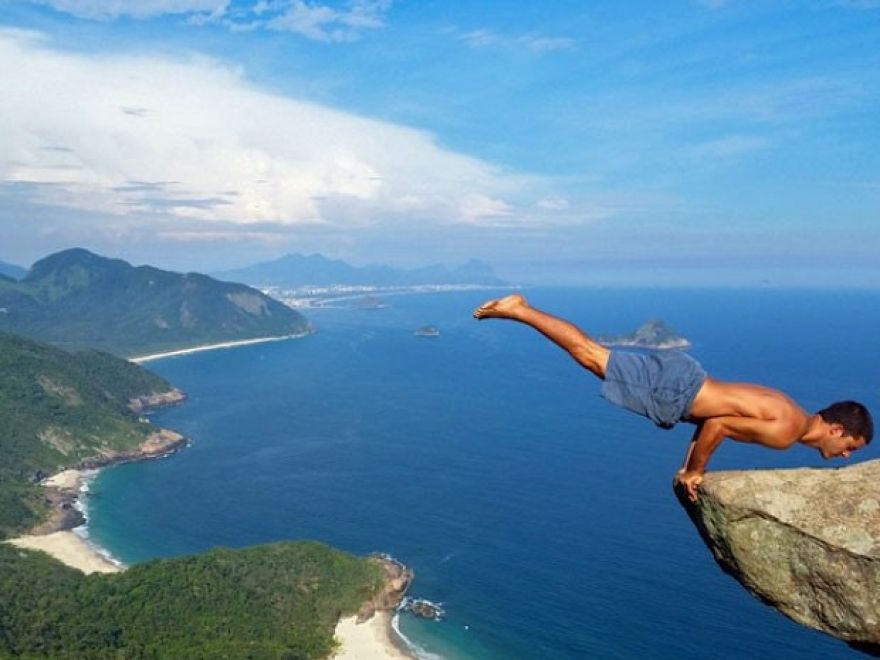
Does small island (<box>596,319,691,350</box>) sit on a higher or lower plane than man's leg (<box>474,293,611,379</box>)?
lower

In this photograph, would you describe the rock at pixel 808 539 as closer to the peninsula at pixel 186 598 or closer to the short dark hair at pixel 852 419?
the short dark hair at pixel 852 419

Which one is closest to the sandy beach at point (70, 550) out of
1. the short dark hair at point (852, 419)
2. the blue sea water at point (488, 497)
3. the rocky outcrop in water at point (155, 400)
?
the blue sea water at point (488, 497)

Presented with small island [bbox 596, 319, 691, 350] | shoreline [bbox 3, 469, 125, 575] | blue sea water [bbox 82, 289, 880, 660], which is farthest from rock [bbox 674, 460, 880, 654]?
small island [bbox 596, 319, 691, 350]

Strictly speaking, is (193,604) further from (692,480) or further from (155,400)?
(155,400)

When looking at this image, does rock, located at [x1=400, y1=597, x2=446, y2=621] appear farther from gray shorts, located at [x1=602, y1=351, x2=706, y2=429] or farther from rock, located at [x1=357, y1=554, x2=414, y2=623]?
gray shorts, located at [x1=602, y1=351, x2=706, y2=429]

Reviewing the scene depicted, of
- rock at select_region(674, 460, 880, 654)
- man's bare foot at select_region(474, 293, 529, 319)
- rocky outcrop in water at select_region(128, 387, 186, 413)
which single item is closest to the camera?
rock at select_region(674, 460, 880, 654)

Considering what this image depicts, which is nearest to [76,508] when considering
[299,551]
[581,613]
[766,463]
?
[299,551]

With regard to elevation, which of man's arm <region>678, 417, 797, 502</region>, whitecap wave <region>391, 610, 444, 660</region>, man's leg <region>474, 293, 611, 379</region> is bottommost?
whitecap wave <region>391, 610, 444, 660</region>

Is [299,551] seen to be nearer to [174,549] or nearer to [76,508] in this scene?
[174,549]
